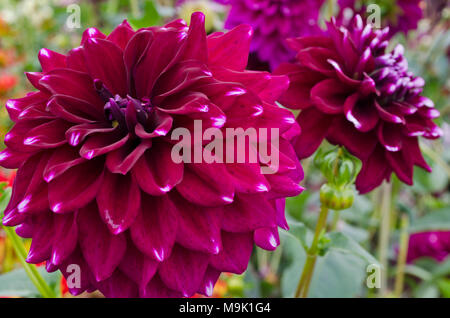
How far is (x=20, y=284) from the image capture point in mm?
430

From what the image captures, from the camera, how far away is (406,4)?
644 millimetres

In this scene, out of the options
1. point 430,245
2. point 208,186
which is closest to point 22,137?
point 208,186

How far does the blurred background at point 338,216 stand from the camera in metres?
0.50

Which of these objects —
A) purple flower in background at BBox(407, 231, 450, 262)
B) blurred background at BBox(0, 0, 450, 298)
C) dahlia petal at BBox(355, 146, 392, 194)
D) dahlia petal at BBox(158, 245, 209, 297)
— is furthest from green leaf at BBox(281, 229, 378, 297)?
purple flower in background at BBox(407, 231, 450, 262)

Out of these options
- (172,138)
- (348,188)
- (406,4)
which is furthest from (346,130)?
(406,4)

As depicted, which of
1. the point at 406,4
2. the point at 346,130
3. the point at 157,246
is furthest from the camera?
the point at 406,4

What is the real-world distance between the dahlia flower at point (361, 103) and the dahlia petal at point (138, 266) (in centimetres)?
16

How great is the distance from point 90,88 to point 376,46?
0.83ft

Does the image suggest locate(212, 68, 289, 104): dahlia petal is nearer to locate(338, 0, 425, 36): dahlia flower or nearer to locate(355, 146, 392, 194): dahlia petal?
locate(355, 146, 392, 194): dahlia petal

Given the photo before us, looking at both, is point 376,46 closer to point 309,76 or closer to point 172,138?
point 309,76

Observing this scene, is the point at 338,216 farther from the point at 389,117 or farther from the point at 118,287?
the point at 118,287

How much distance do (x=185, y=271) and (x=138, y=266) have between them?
3cm

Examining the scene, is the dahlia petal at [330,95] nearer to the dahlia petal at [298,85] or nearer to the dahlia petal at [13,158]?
the dahlia petal at [298,85]
